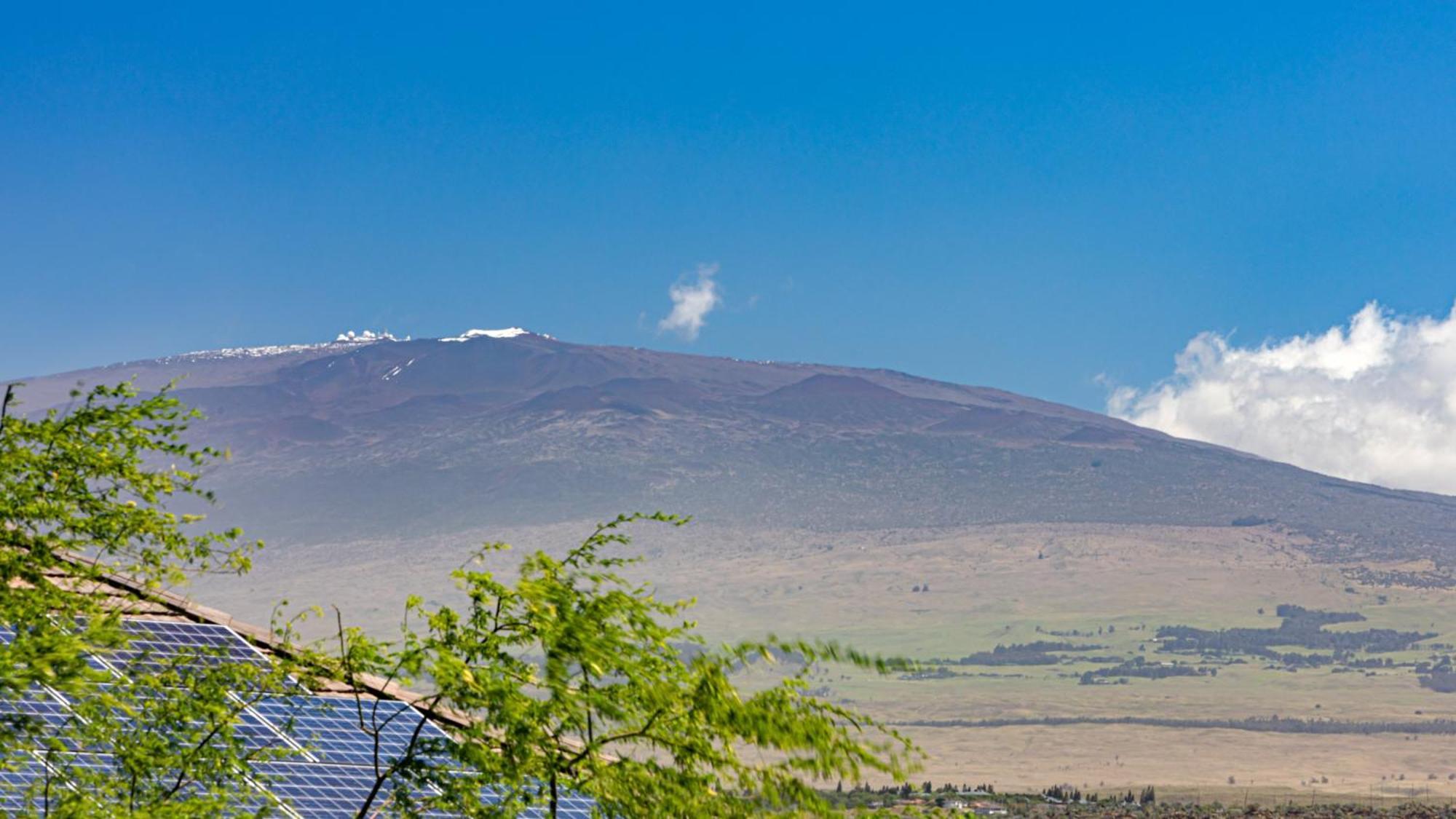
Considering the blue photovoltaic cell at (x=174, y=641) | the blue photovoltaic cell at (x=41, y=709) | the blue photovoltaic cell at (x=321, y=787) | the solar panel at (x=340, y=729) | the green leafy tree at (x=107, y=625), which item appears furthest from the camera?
the solar panel at (x=340, y=729)

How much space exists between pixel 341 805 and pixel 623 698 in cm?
648

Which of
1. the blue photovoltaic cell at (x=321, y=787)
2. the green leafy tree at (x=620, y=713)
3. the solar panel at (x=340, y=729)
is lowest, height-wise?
the blue photovoltaic cell at (x=321, y=787)

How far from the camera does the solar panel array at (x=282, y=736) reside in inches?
593

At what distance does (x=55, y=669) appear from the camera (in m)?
12.0

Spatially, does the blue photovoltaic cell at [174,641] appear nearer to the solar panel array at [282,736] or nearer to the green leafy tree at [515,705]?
the solar panel array at [282,736]

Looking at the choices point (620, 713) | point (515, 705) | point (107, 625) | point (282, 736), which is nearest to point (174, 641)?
point (282, 736)

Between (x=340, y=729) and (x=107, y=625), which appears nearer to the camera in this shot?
(x=107, y=625)

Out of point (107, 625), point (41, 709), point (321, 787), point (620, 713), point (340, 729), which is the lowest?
point (321, 787)

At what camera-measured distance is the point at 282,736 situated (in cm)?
1769

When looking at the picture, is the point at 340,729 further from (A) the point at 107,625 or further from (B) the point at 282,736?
(A) the point at 107,625

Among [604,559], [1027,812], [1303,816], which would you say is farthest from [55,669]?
[1303,816]

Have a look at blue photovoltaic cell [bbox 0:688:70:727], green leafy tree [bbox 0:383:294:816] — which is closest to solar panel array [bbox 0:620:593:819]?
blue photovoltaic cell [bbox 0:688:70:727]

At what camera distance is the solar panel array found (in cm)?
1507

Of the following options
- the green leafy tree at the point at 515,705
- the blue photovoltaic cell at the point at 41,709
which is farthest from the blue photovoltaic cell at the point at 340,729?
Answer: the green leafy tree at the point at 515,705
